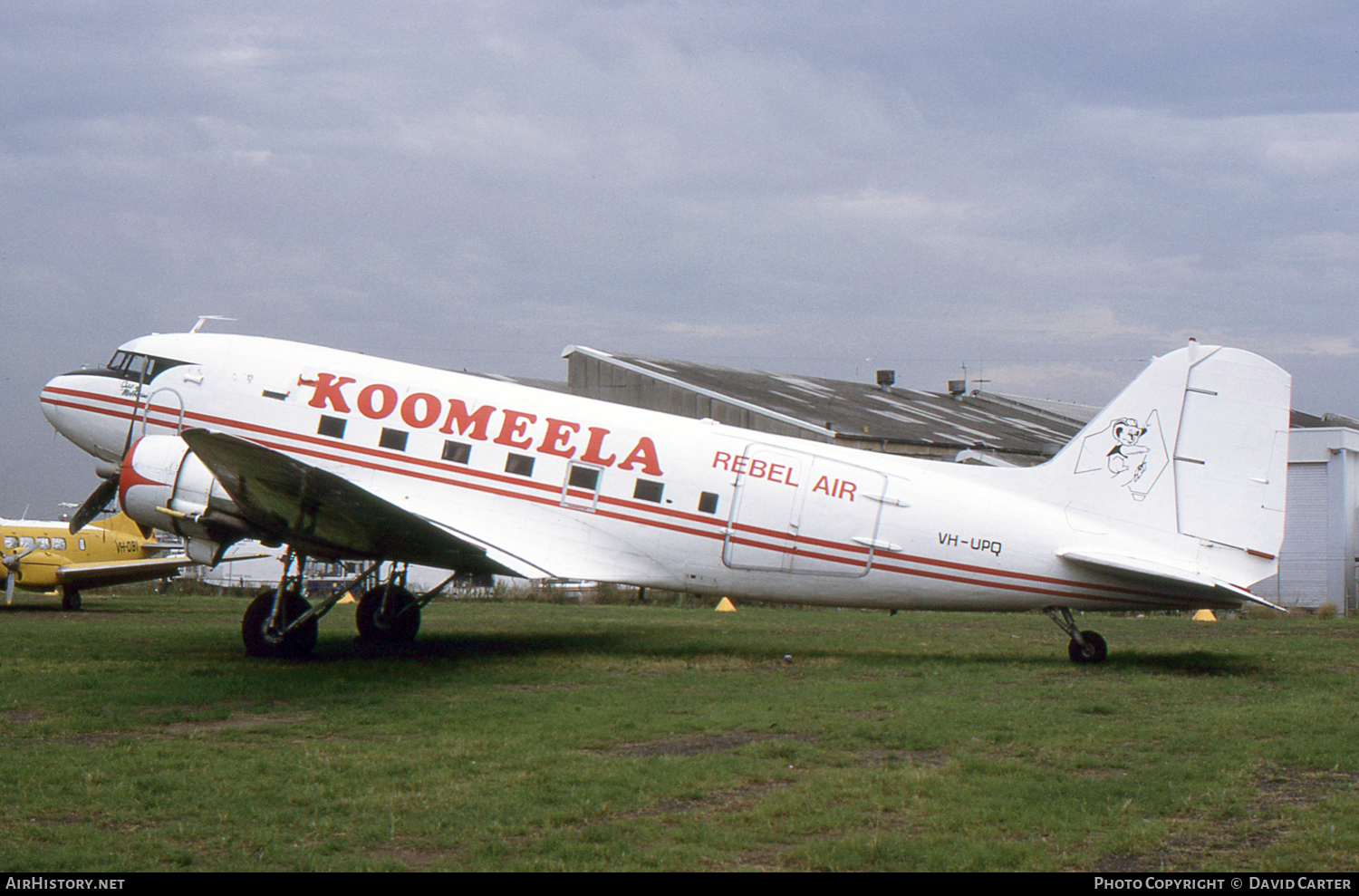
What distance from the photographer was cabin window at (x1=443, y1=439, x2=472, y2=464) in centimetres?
1369

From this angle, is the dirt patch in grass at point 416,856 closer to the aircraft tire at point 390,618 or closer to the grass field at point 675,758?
the grass field at point 675,758

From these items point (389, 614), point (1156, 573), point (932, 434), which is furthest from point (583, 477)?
point (932, 434)

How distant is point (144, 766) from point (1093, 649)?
412 inches

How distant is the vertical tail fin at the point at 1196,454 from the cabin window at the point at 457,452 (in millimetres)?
7464

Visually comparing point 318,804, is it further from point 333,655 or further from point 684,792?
point 333,655

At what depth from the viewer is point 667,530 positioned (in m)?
13.6

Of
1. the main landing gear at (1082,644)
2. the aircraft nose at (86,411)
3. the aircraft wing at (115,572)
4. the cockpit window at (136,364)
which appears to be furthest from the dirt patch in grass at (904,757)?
the aircraft wing at (115,572)

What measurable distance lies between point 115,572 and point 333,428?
49.2 ft

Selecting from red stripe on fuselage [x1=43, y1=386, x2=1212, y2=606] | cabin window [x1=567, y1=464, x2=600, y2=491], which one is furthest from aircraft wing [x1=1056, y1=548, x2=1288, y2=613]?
cabin window [x1=567, y1=464, x2=600, y2=491]

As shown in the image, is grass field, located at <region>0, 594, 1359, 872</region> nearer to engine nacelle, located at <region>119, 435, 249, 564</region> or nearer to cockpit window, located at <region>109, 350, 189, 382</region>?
engine nacelle, located at <region>119, 435, 249, 564</region>

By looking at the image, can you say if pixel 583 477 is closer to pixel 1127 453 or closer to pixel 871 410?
pixel 1127 453

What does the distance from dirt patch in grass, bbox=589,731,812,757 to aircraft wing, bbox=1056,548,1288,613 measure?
5534mm

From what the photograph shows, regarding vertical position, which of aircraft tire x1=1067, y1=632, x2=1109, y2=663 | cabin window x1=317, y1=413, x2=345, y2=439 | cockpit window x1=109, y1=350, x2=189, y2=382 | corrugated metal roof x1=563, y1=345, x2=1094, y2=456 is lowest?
aircraft tire x1=1067, y1=632, x2=1109, y2=663
